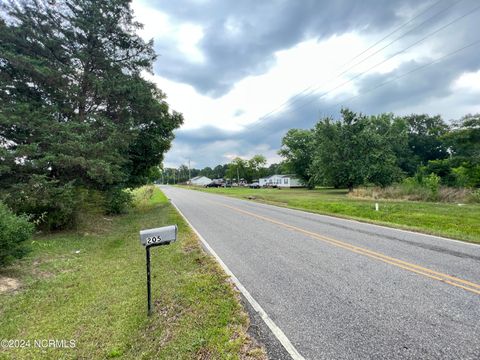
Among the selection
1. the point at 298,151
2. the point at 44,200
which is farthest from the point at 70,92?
the point at 298,151

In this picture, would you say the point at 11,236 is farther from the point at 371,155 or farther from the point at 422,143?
the point at 422,143

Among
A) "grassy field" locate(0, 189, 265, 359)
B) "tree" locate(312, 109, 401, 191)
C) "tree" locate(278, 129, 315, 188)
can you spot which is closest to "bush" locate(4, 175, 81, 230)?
"grassy field" locate(0, 189, 265, 359)

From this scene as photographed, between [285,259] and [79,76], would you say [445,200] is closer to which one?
→ [285,259]

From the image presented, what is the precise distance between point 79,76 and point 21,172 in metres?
4.59

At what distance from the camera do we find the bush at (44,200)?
28.5 feet

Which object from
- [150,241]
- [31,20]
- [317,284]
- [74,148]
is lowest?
[317,284]

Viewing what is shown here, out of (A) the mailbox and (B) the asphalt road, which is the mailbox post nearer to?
(A) the mailbox

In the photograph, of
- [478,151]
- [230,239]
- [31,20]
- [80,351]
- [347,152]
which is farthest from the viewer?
[347,152]

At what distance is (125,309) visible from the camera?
13.7 feet

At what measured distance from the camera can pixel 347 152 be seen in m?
30.6

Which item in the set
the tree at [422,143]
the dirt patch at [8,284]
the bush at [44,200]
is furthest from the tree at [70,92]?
the tree at [422,143]

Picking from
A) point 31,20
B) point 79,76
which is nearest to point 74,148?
point 79,76

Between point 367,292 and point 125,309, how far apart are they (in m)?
3.82

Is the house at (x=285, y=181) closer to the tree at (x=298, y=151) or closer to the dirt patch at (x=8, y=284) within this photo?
the tree at (x=298, y=151)
